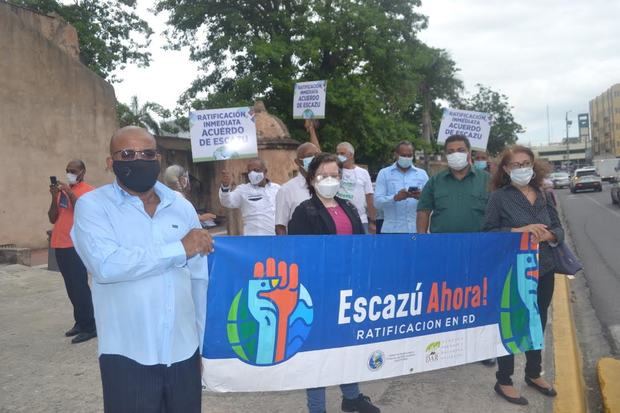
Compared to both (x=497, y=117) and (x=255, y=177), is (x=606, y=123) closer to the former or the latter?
(x=497, y=117)

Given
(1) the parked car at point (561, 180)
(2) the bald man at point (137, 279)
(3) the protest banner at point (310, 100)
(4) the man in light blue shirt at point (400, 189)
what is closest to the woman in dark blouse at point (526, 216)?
(4) the man in light blue shirt at point (400, 189)

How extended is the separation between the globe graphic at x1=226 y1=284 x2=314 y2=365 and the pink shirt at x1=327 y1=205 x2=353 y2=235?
549mm

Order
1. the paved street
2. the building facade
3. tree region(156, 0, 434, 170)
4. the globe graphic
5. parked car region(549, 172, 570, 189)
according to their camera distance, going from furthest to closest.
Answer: the building facade < parked car region(549, 172, 570, 189) < tree region(156, 0, 434, 170) < the paved street < the globe graphic

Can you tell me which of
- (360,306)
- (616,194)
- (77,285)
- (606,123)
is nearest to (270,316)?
(360,306)

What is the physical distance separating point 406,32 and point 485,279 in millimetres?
22989

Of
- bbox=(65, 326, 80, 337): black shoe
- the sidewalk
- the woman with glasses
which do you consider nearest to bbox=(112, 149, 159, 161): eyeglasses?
the woman with glasses

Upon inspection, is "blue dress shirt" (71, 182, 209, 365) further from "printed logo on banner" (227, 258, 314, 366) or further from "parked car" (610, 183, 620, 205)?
"parked car" (610, 183, 620, 205)

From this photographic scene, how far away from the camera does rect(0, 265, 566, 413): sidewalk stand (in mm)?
3920

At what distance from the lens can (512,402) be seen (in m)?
3.88

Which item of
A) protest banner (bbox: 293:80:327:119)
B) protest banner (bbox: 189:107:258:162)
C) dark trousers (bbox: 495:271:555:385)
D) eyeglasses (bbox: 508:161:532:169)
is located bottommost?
dark trousers (bbox: 495:271:555:385)

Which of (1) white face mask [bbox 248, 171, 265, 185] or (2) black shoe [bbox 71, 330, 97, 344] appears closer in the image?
(2) black shoe [bbox 71, 330, 97, 344]

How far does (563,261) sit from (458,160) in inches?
44.8


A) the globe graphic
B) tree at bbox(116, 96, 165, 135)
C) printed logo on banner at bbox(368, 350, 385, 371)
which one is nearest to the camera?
the globe graphic

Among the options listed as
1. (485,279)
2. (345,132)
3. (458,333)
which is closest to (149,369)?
(458,333)
